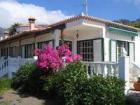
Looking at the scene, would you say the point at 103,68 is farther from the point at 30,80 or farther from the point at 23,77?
the point at 23,77

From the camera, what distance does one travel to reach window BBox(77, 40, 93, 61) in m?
21.5

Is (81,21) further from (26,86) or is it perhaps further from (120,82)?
(120,82)

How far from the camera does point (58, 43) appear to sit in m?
21.1

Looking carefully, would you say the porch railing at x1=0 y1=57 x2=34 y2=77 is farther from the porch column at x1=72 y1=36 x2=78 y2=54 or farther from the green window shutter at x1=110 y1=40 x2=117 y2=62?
the green window shutter at x1=110 y1=40 x2=117 y2=62

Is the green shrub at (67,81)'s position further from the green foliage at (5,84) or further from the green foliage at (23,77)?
the green foliage at (5,84)

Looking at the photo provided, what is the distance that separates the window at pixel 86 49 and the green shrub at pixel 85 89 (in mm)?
8948

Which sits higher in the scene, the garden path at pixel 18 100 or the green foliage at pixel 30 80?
the green foliage at pixel 30 80

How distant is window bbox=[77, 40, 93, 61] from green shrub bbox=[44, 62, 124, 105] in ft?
29.4

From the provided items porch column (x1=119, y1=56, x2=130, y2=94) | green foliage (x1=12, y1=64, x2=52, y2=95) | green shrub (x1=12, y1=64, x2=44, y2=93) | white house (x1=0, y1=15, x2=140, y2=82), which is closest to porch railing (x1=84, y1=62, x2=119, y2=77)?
porch column (x1=119, y1=56, x2=130, y2=94)

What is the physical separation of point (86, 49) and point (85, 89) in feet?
35.9

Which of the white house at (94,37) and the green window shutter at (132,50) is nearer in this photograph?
the white house at (94,37)

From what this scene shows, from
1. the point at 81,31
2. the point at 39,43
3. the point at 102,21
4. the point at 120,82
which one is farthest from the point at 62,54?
the point at 39,43

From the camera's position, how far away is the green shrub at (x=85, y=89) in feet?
35.0

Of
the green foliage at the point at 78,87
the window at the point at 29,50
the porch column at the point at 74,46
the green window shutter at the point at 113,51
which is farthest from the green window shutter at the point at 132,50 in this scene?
the green foliage at the point at 78,87
